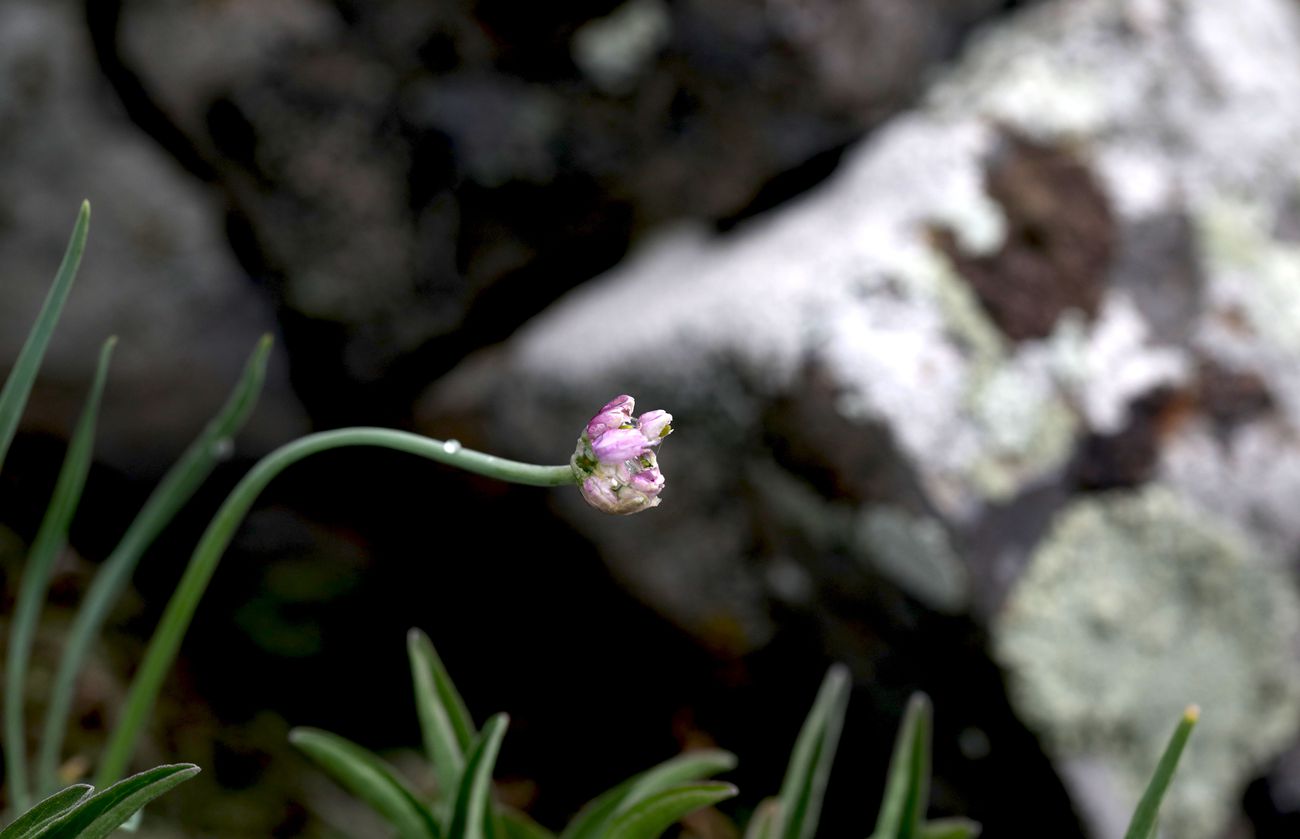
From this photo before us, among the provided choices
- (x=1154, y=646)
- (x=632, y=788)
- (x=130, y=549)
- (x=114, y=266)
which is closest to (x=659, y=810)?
(x=632, y=788)

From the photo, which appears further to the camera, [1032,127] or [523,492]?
[523,492]

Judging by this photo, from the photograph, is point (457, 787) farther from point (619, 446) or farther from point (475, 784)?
point (619, 446)

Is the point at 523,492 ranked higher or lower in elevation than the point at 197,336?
lower

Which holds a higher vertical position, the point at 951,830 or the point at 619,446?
the point at 619,446

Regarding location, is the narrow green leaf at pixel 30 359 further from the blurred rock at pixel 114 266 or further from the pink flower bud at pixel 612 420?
the blurred rock at pixel 114 266

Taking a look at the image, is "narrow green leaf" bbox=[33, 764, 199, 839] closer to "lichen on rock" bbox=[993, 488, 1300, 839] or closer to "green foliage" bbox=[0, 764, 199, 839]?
"green foliage" bbox=[0, 764, 199, 839]

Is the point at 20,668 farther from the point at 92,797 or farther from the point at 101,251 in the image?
the point at 101,251

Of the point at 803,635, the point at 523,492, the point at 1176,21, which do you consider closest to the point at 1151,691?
the point at 803,635
